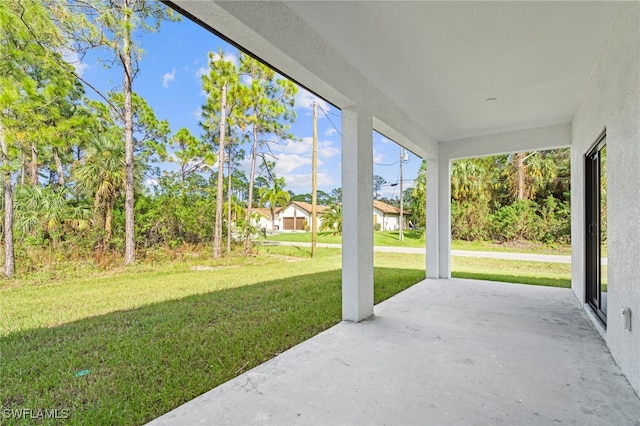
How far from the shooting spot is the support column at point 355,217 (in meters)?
3.44

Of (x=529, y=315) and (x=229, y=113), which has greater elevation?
(x=229, y=113)

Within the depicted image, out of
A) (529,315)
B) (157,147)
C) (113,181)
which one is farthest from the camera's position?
(157,147)

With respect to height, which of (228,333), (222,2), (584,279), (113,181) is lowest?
(228,333)

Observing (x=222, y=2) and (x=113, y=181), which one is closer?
(x=222, y=2)

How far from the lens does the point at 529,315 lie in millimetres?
3688

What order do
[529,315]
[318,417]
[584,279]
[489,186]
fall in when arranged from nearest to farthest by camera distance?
[318,417] < [529,315] < [584,279] < [489,186]

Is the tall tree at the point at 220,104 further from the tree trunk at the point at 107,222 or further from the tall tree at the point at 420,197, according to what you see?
the tall tree at the point at 420,197

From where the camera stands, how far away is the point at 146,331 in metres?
3.36

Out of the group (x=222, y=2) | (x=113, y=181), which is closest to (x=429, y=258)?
(x=222, y=2)

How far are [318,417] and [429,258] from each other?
4928 mm

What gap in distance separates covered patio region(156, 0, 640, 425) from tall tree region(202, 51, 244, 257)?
6.28m

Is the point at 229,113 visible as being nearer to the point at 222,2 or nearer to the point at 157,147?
the point at 157,147

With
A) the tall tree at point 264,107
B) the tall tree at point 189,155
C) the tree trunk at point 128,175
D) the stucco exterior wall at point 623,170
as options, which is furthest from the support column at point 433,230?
the tall tree at point 189,155

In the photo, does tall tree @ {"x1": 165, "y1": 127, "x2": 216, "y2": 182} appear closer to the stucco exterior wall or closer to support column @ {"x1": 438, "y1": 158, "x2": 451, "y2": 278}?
support column @ {"x1": 438, "y1": 158, "x2": 451, "y2": 278}
